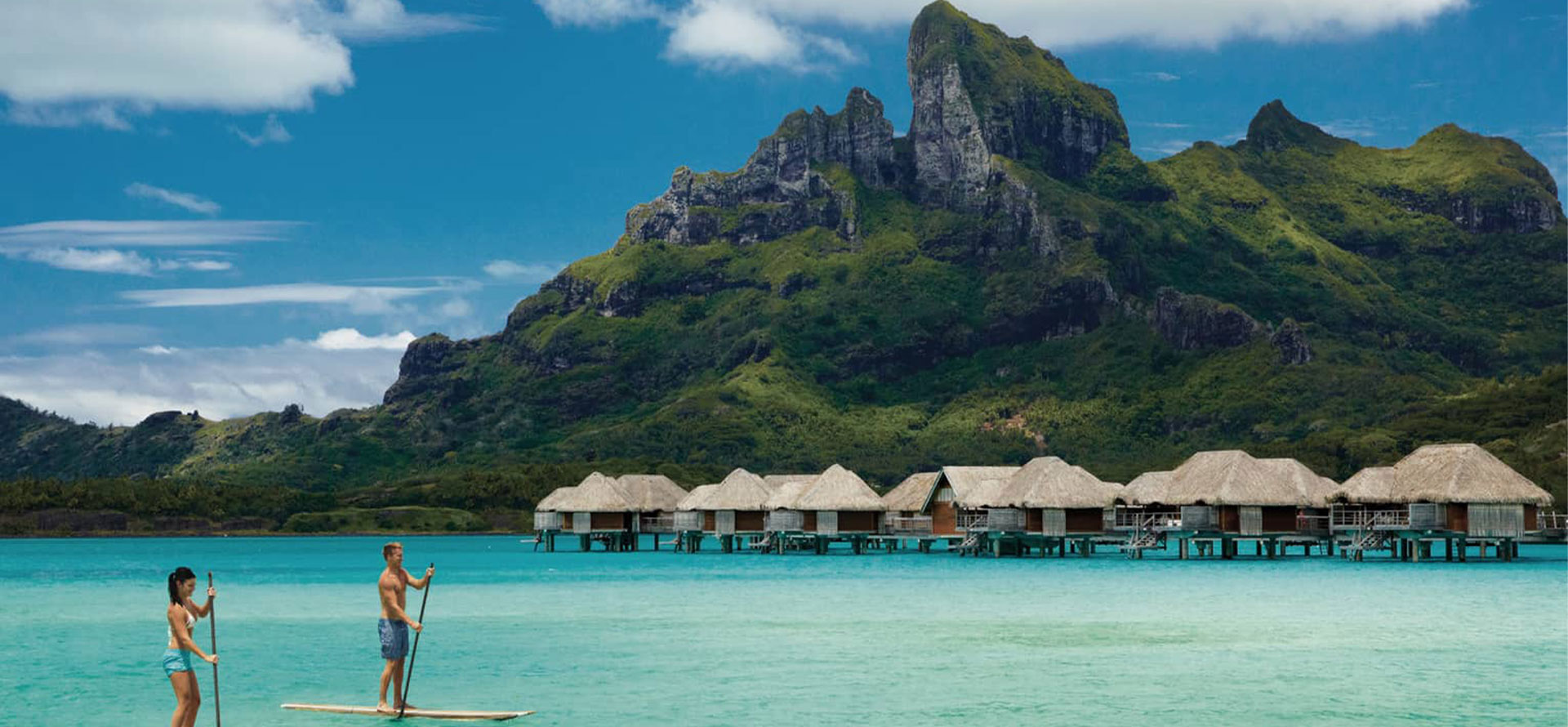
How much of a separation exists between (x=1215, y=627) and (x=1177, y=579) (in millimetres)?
22714

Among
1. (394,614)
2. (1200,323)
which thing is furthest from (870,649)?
(1200,323)

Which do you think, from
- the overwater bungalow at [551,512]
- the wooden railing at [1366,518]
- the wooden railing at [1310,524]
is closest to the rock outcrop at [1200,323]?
the overwater bungalow at [551,512]

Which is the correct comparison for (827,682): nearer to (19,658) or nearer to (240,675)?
(240,675)

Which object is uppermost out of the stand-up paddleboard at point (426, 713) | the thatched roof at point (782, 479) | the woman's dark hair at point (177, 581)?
the thatched roof at point (782, 479)

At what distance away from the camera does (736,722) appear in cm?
2434

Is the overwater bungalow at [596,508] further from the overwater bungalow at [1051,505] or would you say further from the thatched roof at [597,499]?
the overwater bungalow at [1051,505]

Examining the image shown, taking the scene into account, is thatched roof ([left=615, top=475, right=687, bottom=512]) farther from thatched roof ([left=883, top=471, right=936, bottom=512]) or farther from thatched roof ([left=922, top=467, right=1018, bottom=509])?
thatched roof ([left=922, top=467, right=1018, bottom=509])

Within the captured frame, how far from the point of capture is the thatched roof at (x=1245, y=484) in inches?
2881

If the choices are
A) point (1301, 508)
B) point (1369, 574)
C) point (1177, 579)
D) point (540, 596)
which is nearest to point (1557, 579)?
point (1369, 574)

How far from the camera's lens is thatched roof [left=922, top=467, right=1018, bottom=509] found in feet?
269

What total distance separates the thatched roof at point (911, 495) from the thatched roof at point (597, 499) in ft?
52.6

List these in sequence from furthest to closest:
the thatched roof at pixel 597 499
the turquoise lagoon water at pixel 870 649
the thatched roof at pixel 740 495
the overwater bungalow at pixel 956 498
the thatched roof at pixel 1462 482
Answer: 1. the thatched roof at pixel 597 499
2. the thatched roof at pixel 740 495
3. the overwater bungalow at pixel 956 498
4. the thatched roof at pixel 1462 482
5. the turquoise lagoon water at pixel 870 649

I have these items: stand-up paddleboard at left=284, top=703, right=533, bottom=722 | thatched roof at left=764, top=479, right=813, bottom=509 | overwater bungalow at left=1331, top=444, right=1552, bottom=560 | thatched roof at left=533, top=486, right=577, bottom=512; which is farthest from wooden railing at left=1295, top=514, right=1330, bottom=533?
stand-up paddleboard at left=284, top=703, right=533, bottom=722

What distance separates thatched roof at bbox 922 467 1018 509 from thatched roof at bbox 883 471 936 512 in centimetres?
289
